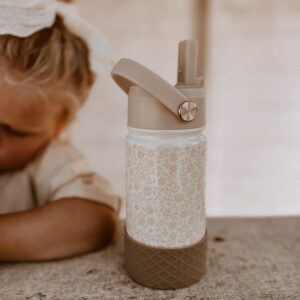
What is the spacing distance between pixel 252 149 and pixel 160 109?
116cm

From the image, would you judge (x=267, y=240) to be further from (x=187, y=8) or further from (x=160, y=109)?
(x=187, y=8)

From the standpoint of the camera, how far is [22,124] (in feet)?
1.78

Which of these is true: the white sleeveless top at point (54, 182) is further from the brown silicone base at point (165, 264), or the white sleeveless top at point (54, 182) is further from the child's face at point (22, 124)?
the brown silicone base at point (165, 264)

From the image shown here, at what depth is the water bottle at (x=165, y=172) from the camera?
0.43 m

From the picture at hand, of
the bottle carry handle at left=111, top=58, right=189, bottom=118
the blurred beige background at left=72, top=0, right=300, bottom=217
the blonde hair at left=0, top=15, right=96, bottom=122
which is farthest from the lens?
the blurred beige background at left=72, top=0, right=300, bottom=217

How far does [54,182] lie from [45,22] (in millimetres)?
230

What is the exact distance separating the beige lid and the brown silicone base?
14 centimetres

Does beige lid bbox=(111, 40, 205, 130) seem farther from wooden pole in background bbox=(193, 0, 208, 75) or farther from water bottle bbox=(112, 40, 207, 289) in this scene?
wooden pole in background bbox=(193, 0, 208, 75)

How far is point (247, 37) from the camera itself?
1.45 metres

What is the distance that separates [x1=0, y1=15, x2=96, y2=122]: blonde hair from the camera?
0.51 meters

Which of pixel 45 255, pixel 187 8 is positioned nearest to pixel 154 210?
pixel 45 255

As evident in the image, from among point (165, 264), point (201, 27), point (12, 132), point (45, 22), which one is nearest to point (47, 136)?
point (12, 132)

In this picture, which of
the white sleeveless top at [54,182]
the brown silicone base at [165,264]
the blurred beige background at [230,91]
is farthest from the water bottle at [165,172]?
the blurred beige background at [230,91]

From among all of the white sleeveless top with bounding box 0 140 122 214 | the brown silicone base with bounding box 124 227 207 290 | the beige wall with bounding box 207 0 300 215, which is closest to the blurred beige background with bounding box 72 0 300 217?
the beige wall with bounding box 207 0 300 215
